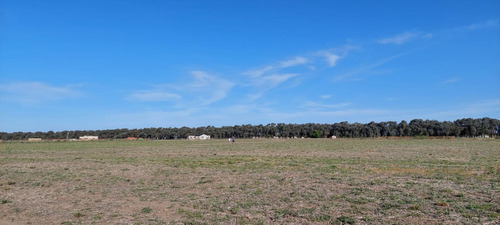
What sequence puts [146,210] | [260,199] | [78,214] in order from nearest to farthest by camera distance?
[78,214] → [146,210] → [260,199]

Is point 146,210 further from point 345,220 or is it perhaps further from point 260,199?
point 345,220

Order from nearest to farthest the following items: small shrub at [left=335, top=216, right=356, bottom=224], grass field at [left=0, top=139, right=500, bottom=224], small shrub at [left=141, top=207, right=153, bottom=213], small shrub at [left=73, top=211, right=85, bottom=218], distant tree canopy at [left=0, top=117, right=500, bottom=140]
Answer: small shrub at [left=335, top=216, right=356, bottom=224] → grass field at [left=0, top=139, right=500, bottom=224] → small shrub at [left=73, top=211, right=85, bottom=218] → small shrub at [left=141, top=207, right=153, bottom=213] → distant tree canopy at [left=0, top=117, right=500, bottom=140]

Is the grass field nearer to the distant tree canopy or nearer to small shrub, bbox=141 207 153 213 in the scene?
small shrub, bbox=141 207 153 213

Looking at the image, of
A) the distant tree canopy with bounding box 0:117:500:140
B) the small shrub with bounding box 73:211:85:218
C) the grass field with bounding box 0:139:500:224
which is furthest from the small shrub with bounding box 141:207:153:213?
the distant tree canopy with bounding box 0:117:500:140

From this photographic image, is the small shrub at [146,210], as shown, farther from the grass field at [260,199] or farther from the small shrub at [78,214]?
the small shrub at [78,214]

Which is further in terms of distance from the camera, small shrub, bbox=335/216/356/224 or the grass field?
the grass field

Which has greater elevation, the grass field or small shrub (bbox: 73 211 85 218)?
the grass field

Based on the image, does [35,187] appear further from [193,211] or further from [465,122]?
[465,122]

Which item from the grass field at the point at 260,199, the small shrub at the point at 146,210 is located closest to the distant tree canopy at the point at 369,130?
the grass field at the point at 260,199

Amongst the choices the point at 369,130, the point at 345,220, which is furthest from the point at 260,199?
the point at 369,130

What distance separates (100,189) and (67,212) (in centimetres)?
389

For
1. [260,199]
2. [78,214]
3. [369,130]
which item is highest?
[369,130]

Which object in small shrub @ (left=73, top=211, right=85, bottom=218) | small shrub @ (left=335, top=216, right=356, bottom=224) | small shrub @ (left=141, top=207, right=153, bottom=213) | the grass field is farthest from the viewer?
small shrub @ (left=141, top=207, right=153, bottom=213)

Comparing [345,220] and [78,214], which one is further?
[78,214]
